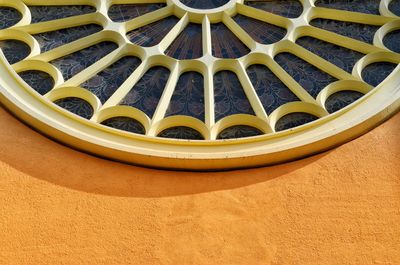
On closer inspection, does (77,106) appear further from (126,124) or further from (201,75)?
(201,75)

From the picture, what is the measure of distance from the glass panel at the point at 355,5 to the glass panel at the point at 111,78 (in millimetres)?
2442

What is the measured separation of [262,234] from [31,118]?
271cm

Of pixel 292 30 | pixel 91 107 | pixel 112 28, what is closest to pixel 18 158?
pixel 91 107

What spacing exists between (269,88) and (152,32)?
1658mm

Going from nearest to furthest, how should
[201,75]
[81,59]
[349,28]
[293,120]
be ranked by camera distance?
[293,120] < [201,75] < [81,59] < [349,28]

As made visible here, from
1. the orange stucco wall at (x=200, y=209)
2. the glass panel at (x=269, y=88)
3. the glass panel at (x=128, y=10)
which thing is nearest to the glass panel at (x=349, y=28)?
the glass panel at (x=269, y=88)

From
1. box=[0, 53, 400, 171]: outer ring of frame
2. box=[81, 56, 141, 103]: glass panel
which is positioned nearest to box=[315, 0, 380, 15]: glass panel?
box=[0, 53, 400, 171]: outer ring of frame

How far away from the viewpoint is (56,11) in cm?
1034

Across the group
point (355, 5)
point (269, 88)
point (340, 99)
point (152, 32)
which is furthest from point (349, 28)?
point (152, 32)

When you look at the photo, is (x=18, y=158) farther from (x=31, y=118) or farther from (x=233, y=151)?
(x=233, y=151)

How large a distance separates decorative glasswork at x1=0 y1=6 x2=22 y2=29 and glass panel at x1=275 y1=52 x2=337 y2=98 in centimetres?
317

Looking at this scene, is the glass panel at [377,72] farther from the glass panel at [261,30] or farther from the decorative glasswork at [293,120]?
the glass panel at [261,30]

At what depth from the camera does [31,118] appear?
8836mm

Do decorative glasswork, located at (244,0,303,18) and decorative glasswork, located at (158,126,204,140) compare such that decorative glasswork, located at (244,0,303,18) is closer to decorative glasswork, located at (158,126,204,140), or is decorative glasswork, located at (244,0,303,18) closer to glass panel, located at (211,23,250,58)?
glass panel, located at (211,23,250,58)
